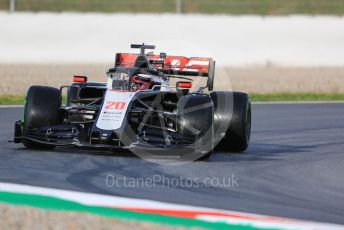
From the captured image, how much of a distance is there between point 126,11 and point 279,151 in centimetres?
1495

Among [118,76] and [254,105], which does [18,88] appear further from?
[118,76]

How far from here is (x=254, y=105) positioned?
18.1m

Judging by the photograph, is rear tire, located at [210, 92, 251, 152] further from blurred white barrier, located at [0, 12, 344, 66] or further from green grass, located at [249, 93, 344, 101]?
blurred white barrier, located at [0, 12, 344, 66]

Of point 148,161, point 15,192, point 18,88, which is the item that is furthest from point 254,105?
point 15,192

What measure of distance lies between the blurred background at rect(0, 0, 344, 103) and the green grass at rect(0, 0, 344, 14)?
542 millimetres

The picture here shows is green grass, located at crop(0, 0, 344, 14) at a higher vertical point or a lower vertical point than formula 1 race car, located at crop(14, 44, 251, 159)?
higher

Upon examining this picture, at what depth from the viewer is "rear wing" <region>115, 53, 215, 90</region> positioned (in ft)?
39.7

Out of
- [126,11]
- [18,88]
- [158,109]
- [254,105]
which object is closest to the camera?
[158,109]

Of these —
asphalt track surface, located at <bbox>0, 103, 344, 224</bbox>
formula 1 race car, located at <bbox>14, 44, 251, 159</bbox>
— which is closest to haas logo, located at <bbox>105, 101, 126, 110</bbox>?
formula 1 race car, located at <bbox>14, 44, 251, 159</bbox>

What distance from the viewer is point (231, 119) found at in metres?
11.4

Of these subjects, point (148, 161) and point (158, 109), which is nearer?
point (148, 161)

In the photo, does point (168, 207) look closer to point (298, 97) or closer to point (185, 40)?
point (298, 97)

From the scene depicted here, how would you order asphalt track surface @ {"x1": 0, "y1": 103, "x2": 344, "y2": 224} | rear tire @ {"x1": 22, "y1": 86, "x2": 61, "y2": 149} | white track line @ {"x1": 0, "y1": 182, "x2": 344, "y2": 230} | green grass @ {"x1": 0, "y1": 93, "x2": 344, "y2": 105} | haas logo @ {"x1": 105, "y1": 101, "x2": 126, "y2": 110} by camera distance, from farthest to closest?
green grass @ {"x1": 0, "y1": 93, "x2": 344, "y2": 105}, rear tire @ {"x1": 22, "y1": 86, "x2": 61, "y2": 149}, haas logo @ {"x1": 105, "y1": 101, "x2": 126, "y2": 110}, asphalt track surface @ {"x1": 0, "y1": 103, "x2": 344, "y2": 224}, white track line @ {"x1": 0, "y1": 182, "x2": 344, "y2": 230}

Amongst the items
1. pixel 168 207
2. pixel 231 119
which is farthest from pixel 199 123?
pixel 168 207
